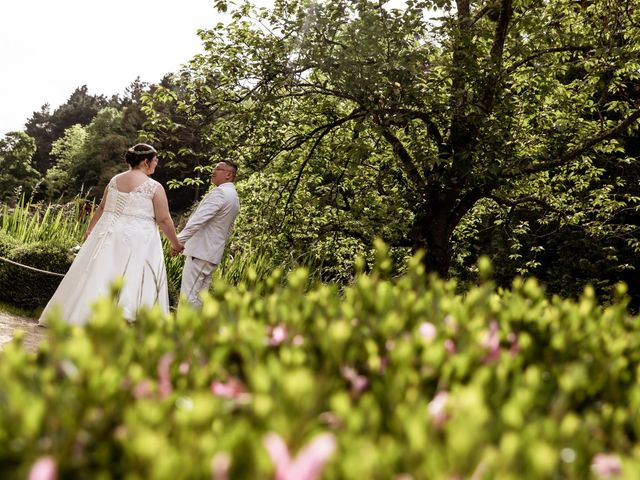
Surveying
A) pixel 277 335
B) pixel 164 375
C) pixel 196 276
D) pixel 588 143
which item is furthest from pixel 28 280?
pixel 164 375

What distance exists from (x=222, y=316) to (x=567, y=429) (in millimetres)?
1096

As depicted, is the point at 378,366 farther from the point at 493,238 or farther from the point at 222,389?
the point at 493,238

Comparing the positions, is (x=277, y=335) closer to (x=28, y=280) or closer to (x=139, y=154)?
(x=139, y=154)

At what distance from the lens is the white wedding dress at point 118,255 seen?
24.0 ft

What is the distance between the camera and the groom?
321 inches

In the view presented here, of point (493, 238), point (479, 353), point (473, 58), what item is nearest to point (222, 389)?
point (479, 353)

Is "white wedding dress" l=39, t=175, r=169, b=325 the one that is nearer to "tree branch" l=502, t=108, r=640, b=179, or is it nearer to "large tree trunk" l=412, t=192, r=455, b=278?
"large tree trunk" l=412, t=192, r=455, b=278

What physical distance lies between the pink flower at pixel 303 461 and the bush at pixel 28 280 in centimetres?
927

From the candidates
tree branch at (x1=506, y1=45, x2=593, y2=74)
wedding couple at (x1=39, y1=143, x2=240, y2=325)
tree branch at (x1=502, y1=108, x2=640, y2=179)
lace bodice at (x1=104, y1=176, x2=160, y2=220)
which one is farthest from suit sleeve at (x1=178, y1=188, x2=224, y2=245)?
tree branch at (x1=506, y1=45, x2=593, y2=74)

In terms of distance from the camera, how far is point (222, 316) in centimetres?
205

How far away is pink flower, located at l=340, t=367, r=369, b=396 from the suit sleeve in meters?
6.55

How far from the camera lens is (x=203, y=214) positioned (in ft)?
26.6

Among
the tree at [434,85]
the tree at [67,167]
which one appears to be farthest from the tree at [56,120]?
the tree at [434,85]

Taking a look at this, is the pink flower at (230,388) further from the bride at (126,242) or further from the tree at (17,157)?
the tree at (17,157)
